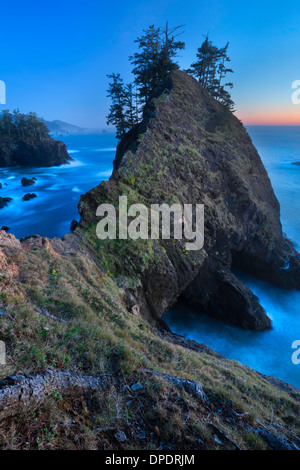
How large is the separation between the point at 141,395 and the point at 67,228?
2892 cm

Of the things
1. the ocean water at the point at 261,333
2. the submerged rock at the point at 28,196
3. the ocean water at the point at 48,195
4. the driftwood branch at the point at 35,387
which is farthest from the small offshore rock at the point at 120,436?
the submerged rock at the point at 28,196

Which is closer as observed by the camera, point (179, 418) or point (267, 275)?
point (179, 418)

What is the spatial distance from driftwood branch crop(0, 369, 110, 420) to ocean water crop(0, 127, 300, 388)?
544 inches

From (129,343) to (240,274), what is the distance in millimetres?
21964

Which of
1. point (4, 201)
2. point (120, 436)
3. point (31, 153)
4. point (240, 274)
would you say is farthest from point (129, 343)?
point (31, 153)

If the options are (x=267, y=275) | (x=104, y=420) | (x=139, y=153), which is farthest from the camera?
(x=267, y=275)

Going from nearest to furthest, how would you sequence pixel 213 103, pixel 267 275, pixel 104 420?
pixel 104 420 < pixel 267 275 < pixel 213 103

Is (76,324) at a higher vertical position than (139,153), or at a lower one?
lower

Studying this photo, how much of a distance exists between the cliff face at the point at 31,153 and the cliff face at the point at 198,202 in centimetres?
4961

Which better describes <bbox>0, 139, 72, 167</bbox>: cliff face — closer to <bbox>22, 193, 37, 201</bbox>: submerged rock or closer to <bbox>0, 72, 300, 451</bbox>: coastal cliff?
<bbox>22, 193, 37, 201</bbox>: submerged rock

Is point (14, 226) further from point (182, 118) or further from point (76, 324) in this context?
point (76, 324)

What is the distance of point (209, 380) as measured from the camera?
6473 millimetres

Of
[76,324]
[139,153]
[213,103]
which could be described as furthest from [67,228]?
[76,324]
